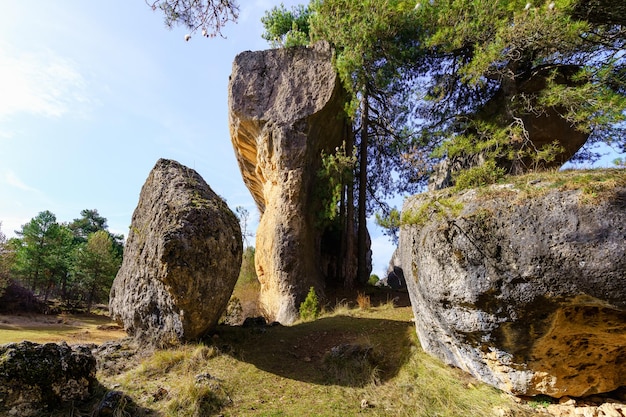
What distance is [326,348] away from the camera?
6.99m

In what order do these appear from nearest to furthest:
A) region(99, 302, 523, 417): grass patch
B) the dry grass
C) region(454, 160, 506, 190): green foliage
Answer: region(99, 302, 523, 417): grass patch
region(454, 160, 506, 190): green foliage
the dry grass

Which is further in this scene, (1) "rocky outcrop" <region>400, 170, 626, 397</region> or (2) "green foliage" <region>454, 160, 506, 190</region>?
(2) "green foliage" <region>454, 160, 506, 190</region>

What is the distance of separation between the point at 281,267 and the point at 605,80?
9242 mm

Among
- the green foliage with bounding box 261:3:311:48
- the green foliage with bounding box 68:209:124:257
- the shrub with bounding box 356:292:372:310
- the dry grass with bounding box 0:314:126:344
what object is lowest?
the dry grass with bounding box 0:314:126:344

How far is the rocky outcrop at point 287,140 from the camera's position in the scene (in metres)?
10.9

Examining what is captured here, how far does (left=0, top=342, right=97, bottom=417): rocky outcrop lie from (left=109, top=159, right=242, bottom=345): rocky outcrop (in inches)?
61.1

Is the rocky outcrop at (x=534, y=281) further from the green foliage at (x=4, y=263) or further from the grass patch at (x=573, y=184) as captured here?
the green foliage at (x=4, y=263)

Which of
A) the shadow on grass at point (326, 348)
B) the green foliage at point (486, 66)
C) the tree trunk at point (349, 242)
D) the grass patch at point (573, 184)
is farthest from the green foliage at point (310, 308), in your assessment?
the grass patch at point (573, 184)

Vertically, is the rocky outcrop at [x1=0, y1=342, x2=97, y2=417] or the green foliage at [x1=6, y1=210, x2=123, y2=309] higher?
the green foliage at [x1=6, y1=210, x2=123, y2=309]

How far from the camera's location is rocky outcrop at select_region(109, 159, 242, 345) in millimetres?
6246

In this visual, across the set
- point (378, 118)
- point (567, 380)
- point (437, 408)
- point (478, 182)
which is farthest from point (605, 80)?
point (378, 118)

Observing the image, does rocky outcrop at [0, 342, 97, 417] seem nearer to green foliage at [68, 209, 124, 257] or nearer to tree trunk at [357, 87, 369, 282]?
tree trunk at [357, 87, 369, 282]

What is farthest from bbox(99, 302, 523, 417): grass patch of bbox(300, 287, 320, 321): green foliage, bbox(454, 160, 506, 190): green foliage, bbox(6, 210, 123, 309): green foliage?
bbox(6, 210, 123, 309): green foliage

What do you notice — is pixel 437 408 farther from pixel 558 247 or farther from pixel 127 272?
pixel 127 272
